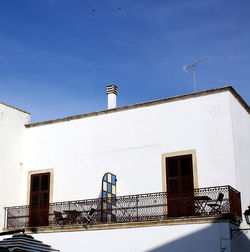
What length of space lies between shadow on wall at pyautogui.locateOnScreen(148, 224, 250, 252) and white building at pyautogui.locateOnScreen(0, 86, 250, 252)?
0.02m

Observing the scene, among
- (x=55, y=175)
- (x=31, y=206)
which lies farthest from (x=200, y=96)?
(x=31, y=206)

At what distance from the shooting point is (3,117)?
16.8m

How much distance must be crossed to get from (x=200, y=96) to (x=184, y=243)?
4.44m

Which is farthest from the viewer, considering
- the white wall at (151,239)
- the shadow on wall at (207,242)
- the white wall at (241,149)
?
the white wall at (241,149)

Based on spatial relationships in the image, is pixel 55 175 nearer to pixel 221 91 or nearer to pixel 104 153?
pixel 104 153

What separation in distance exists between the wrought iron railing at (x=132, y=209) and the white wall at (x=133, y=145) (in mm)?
455

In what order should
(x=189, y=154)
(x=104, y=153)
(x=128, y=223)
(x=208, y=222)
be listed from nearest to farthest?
(x=208, y=222)
(x=128, y=223)
(x=189, y=154)
(x=104, y=153)

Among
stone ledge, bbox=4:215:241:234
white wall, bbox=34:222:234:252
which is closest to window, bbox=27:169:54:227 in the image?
stone ledge, bbox=4:215:241:234

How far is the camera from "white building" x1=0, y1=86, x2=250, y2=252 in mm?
13125

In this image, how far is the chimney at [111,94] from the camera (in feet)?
57.3

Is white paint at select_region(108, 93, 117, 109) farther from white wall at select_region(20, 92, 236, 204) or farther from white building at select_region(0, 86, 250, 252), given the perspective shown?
white wall at select_region(20, 92, 236, 204)

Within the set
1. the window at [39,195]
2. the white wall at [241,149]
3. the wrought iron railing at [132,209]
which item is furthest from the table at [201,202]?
the window at [39,195]

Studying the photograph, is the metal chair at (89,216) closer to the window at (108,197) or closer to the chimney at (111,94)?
the window at (108,197)

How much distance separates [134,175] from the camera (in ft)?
49.9
